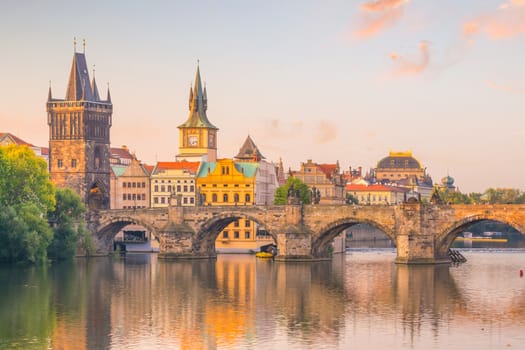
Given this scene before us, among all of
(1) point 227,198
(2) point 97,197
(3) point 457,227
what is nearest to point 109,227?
(2) point 97,197

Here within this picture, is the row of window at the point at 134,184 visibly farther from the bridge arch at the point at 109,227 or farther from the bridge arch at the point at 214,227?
the bridge arch at the point at 214,227

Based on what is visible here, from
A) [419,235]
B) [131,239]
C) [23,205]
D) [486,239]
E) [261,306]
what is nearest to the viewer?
[261,306]

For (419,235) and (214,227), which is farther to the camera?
(214,227)

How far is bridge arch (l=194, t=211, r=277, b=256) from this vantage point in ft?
381

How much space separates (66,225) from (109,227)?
42.6ft

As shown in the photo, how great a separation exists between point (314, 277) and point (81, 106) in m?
48.5

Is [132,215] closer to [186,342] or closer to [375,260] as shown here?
[375,260]

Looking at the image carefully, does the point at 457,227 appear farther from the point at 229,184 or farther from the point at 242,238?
the point at 229,184

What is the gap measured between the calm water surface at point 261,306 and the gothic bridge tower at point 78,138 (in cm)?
2555

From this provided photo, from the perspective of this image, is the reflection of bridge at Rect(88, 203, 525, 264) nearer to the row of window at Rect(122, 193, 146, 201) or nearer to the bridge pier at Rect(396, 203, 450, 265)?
the bridge pier at Rect(396, 203, 450, 265)

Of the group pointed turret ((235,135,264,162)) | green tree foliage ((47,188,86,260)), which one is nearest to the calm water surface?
green tree foliage ((47,188,86,260))

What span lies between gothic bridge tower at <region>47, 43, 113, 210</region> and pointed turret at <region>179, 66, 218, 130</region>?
841 inches

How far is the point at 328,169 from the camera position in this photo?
174 meters

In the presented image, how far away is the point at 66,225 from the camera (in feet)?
367
